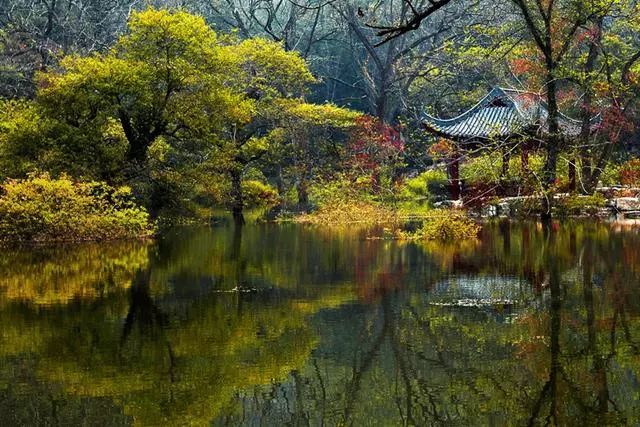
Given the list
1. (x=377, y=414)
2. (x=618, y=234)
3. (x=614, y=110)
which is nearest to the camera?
(x=377, y=414)

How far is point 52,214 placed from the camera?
1577 centimetres

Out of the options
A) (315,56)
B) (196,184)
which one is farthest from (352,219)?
(315,56)

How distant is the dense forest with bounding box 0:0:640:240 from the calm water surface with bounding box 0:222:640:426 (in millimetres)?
4798

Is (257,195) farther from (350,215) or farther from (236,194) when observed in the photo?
(350,215)

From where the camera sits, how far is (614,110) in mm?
23000

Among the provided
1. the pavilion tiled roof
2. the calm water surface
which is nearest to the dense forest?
the pavilion tiled roof

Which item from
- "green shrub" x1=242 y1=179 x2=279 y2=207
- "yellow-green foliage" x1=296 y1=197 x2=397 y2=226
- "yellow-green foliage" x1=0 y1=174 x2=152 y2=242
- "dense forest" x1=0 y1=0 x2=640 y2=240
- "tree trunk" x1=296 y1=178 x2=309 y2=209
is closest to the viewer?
"yellow-green foliage" x1=0 y1=174 x2=152 y2=242

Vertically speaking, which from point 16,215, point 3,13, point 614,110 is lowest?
point 16,215

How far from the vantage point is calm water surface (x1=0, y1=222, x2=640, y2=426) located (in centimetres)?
474

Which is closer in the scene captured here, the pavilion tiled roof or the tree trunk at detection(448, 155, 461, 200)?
the pavilion tiled roof

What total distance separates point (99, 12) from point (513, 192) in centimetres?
1819

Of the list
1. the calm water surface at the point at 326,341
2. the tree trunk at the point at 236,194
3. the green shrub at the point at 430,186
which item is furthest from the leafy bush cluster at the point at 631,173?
the calm water surface at the point at 326,341

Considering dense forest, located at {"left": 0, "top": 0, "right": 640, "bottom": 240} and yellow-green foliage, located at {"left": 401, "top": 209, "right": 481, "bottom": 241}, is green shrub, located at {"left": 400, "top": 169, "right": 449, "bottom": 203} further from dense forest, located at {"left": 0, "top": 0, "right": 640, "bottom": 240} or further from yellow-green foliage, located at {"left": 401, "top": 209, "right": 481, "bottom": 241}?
yellow-green foliage, located at {"left": 401, "top": 209, "right": 481, "bottom": 241}

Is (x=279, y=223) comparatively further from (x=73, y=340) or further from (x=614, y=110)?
(x=73, y=340)
